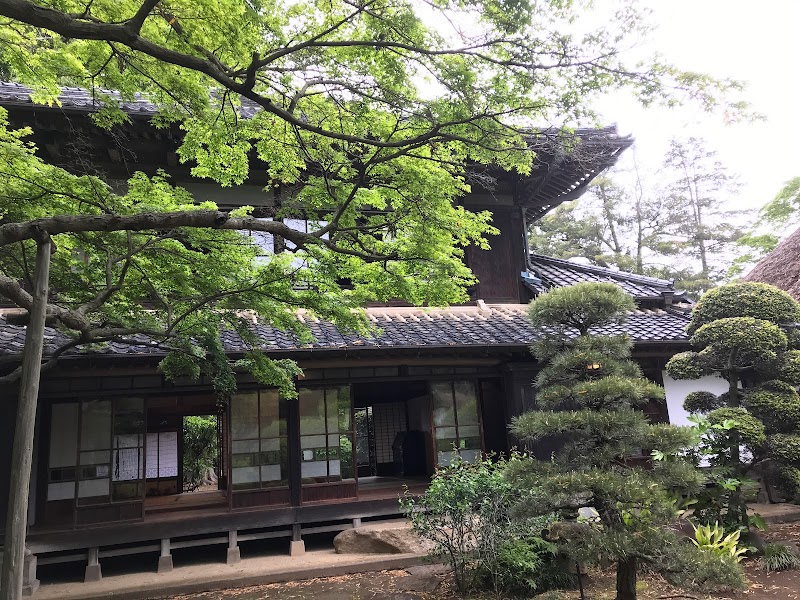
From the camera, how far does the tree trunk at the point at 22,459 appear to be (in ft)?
10.3

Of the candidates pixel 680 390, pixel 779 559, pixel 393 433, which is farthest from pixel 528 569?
pixel 393 433

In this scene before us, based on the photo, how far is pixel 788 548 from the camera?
656cm

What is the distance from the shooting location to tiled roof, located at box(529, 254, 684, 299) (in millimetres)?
10837

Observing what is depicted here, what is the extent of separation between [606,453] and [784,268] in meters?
11.1

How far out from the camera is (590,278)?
11711 mm

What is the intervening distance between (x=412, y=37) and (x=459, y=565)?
5324mm

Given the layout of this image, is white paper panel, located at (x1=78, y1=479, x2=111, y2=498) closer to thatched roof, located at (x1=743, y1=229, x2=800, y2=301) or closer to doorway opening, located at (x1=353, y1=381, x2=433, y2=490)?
doorway opening, located at (x1=353, y1=381, x2=433, y2=490)

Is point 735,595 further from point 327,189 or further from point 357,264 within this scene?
point 327,189

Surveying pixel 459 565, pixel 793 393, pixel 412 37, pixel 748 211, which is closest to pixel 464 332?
pixel 459 565

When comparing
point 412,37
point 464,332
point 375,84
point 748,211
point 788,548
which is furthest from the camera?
point 748,211

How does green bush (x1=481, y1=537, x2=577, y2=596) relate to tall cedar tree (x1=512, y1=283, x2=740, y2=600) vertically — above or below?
below

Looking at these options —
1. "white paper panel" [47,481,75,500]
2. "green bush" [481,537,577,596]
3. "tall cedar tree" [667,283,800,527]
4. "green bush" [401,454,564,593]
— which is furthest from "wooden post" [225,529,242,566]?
"tall cedar tree" [667,283,800,527]

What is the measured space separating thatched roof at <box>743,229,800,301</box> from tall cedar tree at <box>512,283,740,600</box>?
918cm

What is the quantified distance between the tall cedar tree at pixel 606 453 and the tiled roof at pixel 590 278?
4.91m
